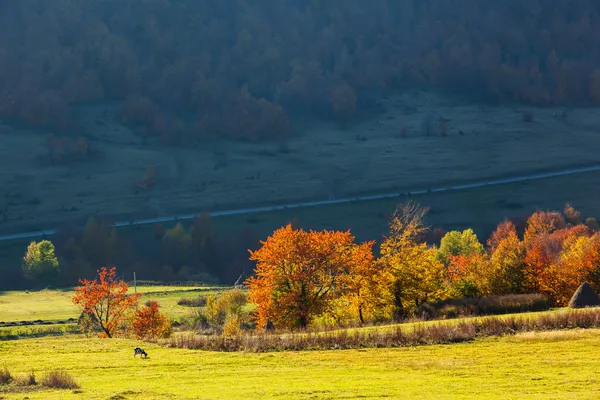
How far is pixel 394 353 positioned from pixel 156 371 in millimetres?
11629

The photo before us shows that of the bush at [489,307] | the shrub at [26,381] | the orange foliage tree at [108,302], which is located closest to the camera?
the shrub at [26,381]

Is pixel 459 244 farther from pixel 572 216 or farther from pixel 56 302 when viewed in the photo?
pixel 56 302

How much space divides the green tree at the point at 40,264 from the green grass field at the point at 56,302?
65.0ft

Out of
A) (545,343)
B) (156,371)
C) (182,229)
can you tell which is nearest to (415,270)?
(545,343)

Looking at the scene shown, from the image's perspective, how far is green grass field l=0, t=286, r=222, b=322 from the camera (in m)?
100

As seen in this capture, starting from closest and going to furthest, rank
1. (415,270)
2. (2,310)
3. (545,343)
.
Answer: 1. (545,343)
2. (415,270)
3. (2,310)

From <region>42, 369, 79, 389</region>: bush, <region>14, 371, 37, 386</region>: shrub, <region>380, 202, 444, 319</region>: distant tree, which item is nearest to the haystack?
<region>380, 202, 444, 319</region>: distant tree

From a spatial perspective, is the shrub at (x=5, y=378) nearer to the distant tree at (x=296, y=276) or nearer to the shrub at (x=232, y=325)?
the shrub at (x=232, y=325)

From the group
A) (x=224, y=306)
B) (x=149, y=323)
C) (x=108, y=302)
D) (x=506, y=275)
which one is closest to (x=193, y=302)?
(x=224, y=306)

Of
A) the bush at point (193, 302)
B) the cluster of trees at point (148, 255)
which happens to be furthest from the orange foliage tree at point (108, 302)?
the cluster of trees at point (148, 255)

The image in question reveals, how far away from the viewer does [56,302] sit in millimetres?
114812

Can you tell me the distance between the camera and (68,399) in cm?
3181

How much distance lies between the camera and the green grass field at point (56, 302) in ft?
328

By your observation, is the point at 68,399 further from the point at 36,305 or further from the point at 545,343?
the point at 36,305
